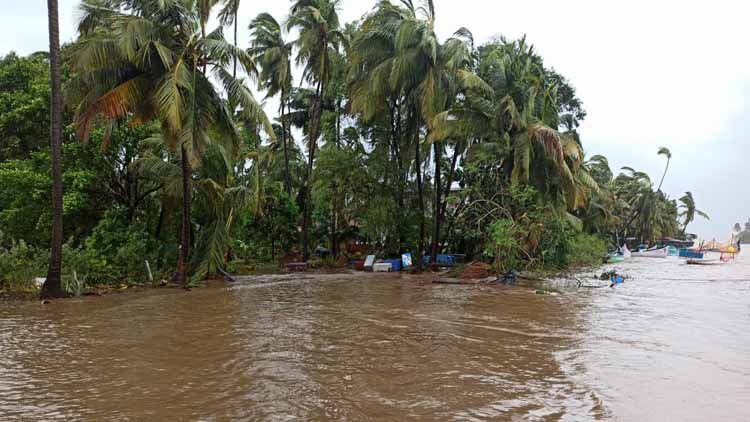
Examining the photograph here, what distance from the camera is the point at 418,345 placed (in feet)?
22.2

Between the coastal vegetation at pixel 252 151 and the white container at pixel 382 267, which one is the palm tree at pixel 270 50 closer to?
the coastal vegetation at pixel 252 151

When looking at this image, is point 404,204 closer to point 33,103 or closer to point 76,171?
point 76,171

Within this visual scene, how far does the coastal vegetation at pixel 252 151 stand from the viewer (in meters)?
12.7

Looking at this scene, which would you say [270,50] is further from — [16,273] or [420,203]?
[16,273]

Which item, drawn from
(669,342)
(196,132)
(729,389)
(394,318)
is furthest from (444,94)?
(729,389)

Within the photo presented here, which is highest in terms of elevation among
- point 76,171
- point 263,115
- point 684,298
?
point 263,115

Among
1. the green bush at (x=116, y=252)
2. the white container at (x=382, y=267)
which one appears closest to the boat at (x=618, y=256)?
the white container at (x=382, y=267)

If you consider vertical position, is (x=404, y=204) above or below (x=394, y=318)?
above

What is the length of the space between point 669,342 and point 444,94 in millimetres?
13384

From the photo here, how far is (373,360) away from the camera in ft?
19.4

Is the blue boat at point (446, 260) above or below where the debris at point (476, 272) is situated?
above

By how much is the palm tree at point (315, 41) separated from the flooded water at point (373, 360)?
13036 mm

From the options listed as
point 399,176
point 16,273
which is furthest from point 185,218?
point 399,176

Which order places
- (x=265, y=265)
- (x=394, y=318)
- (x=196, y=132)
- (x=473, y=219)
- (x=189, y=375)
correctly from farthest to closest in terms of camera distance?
(x=265, y=265), (x=473, y=219), (x=196, y=132), (x=394, y=318), (x=189, y=375)
